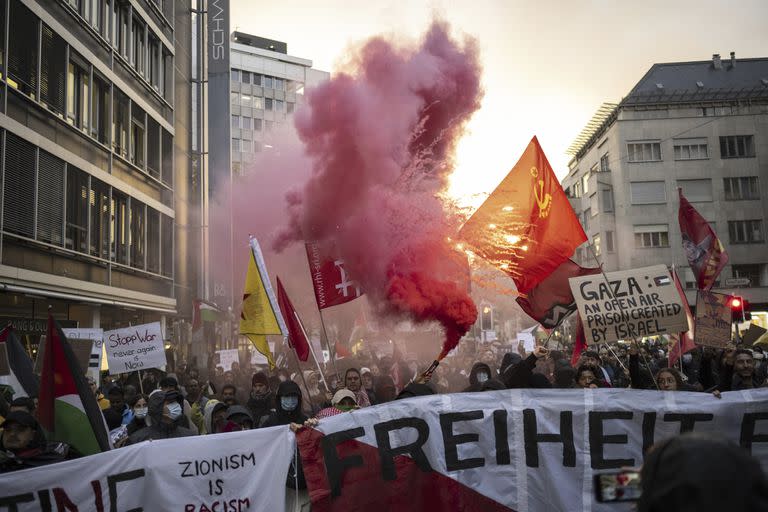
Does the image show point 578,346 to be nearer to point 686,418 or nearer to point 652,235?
point 686,418

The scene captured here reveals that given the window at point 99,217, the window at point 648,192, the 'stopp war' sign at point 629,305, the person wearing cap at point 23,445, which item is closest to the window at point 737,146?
the window at point 648,192

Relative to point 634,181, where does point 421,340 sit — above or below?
below

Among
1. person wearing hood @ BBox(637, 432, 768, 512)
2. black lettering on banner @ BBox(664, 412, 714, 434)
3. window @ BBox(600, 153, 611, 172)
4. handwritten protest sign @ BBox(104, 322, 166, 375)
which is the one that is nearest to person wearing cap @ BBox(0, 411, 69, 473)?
black lettering on banner @ BBox(664, 412, 714, 434)

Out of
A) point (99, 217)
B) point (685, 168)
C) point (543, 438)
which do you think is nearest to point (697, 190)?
point (685, 168)

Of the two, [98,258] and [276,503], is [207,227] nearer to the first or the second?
[98,258]

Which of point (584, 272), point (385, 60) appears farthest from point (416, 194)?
point (584, 272)

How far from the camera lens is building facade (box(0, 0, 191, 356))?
17.5 metres

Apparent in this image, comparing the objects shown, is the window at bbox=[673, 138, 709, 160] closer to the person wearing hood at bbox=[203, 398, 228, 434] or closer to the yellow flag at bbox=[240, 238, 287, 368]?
the yellow flag at bbox=[240, 238, 287, 368]

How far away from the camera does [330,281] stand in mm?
12953

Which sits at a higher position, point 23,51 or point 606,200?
point 606,200

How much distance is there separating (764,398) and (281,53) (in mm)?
101873

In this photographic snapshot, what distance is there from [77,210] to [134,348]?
337 inches

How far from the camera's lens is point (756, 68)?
5831cm

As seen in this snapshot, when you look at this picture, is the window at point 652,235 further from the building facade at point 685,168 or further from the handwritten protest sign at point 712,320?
the handwritten protest sign at point 712,320
